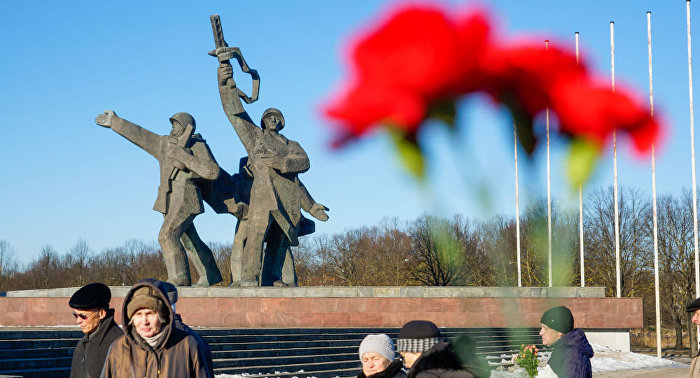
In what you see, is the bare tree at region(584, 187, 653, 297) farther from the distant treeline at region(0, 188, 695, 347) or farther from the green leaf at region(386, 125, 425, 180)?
the green leaf at region(386, 125, 425, 180)

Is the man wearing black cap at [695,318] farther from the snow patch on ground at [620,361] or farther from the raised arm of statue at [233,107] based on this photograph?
the raised arm of statue at [233,107]

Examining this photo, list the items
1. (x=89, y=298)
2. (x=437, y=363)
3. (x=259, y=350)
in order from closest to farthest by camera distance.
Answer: (x=437, y=363)
(x=89, y=298)
(x=259, y=350)

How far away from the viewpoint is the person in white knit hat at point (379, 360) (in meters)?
3.30

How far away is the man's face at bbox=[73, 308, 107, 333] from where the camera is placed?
430cm

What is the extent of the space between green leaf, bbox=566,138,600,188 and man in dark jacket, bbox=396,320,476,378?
996 millimetres

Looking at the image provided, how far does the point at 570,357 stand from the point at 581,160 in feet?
8.05

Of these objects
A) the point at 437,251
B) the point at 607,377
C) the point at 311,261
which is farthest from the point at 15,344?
the point at 311,261

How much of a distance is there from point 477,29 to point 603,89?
10.8 inches

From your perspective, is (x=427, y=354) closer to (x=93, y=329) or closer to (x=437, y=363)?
(x=437, y=363)

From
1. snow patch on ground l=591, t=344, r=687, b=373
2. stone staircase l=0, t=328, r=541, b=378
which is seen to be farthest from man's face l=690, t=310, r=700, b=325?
snow patch on ground l=591, t=344, r=687, b=373

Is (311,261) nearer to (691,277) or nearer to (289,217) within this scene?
(691,277)

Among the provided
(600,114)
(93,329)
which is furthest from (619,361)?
(600,114)

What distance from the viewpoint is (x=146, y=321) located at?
3473 mm

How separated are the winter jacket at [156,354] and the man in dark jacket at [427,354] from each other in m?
0.92
